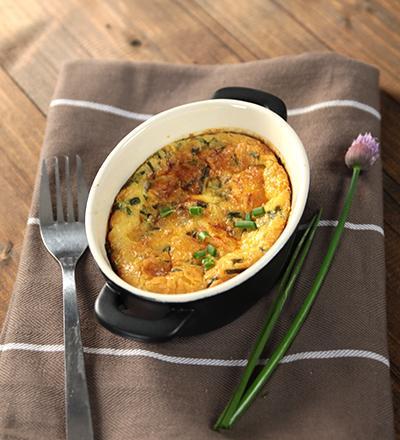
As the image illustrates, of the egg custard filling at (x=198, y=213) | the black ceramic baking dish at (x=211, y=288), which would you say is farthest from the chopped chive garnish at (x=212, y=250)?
the black ceramic baking dish at (x=211, y=288)

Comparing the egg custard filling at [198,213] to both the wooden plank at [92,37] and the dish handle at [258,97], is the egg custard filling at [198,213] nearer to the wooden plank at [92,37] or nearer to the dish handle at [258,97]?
the dish handle at [258,97]

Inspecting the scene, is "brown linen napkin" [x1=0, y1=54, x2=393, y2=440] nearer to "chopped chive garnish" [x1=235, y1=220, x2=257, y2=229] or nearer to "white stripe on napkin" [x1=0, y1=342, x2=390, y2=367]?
"white stripe on napkin" [x1=0, y1=342, x2=390, y2=367]

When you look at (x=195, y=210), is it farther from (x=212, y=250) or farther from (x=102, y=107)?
(x=102, y=107)

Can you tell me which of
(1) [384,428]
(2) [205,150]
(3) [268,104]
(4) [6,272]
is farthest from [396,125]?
(4) [6,272]

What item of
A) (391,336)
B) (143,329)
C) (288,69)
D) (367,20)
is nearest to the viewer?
(143,329)

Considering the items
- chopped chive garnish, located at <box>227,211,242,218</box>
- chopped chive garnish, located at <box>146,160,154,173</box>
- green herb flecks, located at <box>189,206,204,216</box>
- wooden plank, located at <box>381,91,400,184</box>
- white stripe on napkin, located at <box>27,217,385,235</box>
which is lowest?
wooden plank, located at <box>381,91,400,184</box>

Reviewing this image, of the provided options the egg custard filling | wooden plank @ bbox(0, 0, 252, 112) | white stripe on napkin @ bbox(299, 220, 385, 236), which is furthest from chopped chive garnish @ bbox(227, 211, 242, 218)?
wooden plank @ bbox(0, 0, 252, 112)

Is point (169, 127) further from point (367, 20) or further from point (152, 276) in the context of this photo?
point (367, 20)

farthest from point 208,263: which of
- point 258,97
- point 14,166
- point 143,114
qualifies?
point 14,166
